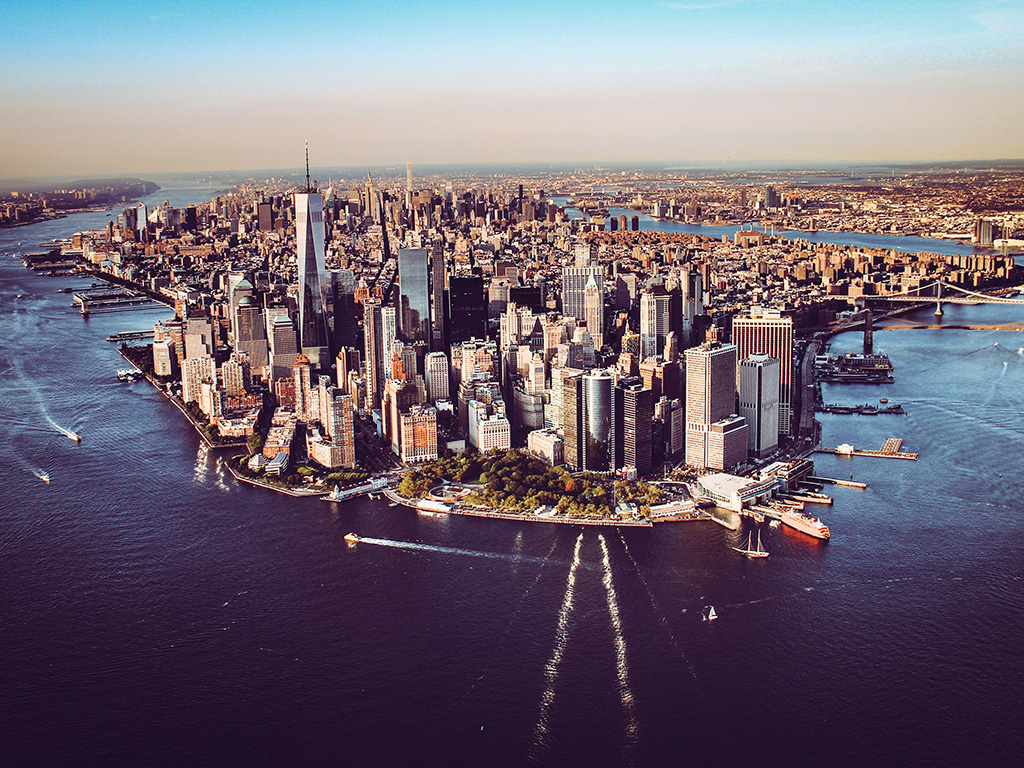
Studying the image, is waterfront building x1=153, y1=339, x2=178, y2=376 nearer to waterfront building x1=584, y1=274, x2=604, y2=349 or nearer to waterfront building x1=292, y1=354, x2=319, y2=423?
waterfront building x1=292, y1=354, x2=319, y2=423

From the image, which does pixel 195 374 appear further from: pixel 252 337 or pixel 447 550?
pixel 447 550

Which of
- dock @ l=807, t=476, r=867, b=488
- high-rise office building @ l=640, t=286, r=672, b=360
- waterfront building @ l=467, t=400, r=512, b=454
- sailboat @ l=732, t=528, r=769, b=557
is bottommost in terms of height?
sailboat @ l=732, t=528, r=769, b=557

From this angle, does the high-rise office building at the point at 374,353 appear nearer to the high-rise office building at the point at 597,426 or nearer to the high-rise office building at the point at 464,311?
the high-rise office building at the point at 464,311

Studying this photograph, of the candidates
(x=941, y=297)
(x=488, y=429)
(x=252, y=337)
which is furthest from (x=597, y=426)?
(x=941, y=297)

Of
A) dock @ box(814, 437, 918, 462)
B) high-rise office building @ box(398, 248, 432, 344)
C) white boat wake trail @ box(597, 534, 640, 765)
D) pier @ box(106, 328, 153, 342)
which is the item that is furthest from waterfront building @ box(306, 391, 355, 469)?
pier @ box(106, 328, 153, 342)

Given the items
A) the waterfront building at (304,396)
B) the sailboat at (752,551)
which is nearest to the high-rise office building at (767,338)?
the sailboat at (752,551)

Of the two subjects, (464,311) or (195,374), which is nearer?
(195,374)

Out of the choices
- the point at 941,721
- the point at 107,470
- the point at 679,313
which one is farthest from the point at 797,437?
the point at 107,470

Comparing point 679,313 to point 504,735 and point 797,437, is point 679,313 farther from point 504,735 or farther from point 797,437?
point 504,735
